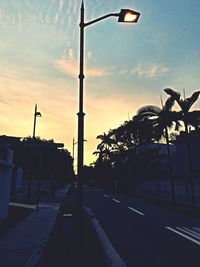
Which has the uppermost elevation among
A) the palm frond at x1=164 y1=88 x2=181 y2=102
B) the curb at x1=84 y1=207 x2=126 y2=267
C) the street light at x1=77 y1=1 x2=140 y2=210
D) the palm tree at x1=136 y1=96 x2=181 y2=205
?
the palm frond at x1=164 y1=88 x2=181 y2=102

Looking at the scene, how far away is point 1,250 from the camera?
26.2 feet

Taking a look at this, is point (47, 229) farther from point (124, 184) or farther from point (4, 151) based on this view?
point (124, 184)

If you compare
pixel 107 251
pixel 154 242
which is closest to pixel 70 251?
pixel 107 251

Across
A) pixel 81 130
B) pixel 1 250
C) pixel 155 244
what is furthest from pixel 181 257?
pixel 1 250

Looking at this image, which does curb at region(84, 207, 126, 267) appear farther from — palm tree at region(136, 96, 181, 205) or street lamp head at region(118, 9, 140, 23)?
palm tree at region(136, 96, 181, 205)

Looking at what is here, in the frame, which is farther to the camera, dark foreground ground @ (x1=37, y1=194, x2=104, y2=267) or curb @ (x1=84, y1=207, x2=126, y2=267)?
curb @ (x1=84, y1=207, x2=126, y2=267)

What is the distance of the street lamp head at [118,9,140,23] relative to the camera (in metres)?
7.95

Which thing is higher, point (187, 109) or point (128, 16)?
point (187, 109)

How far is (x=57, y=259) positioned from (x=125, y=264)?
5.82 feet

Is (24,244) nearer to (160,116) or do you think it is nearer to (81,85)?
(81,85)

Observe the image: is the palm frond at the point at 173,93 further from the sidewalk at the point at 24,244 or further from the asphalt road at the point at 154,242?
the sidewalk at the point at 24,244

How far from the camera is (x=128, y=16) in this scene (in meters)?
8.05

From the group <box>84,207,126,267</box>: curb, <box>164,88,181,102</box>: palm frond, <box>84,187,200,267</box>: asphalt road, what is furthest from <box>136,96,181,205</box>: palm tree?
<box>84,207,126,267</box>: curb

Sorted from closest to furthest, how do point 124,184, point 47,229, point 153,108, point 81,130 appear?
point 81,130, point 47,229, point 153,108, point 124,184
